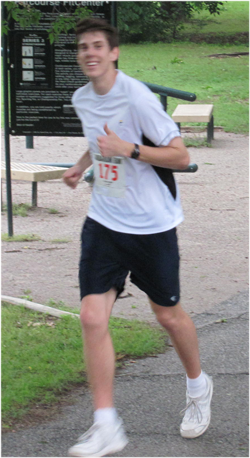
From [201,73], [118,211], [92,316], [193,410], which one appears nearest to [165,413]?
[193,410]

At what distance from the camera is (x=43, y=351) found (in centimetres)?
403

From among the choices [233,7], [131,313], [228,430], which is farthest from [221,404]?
[233,7]

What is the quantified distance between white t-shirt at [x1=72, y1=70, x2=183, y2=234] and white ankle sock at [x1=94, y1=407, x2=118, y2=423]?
741mm

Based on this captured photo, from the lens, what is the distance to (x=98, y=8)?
20.3 ft

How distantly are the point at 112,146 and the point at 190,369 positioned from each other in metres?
1.10

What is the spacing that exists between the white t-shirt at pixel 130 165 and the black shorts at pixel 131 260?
0.14 feet

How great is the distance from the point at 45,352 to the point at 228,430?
4.01 ft

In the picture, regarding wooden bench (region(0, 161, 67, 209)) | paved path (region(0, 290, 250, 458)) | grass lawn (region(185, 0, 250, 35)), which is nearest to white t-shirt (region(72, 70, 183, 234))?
paved path (region(0, 290, 250, 458))

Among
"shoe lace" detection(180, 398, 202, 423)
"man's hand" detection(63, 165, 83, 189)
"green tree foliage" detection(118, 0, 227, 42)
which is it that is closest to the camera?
"shoe lace" detection(180, 398, 202, 423)

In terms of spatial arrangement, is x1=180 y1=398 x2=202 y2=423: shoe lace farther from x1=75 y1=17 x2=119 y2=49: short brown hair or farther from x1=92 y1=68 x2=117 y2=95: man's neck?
x1=75 y1=17 x2=119 y2=49: short brown hair

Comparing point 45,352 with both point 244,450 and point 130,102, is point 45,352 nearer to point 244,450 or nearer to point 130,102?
point 244,450

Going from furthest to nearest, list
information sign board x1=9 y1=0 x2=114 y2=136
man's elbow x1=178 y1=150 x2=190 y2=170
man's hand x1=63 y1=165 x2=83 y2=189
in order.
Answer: information sign board x1=9 y1=0 x2=114 y2=136, man's hand x1=63 y1=165 x2=83 y2=189, man's elbow x1=178 y1=150 x2=190 y2=170

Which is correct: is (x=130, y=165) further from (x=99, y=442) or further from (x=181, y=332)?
(x=99, y=442)

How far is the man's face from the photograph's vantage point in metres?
2.91
